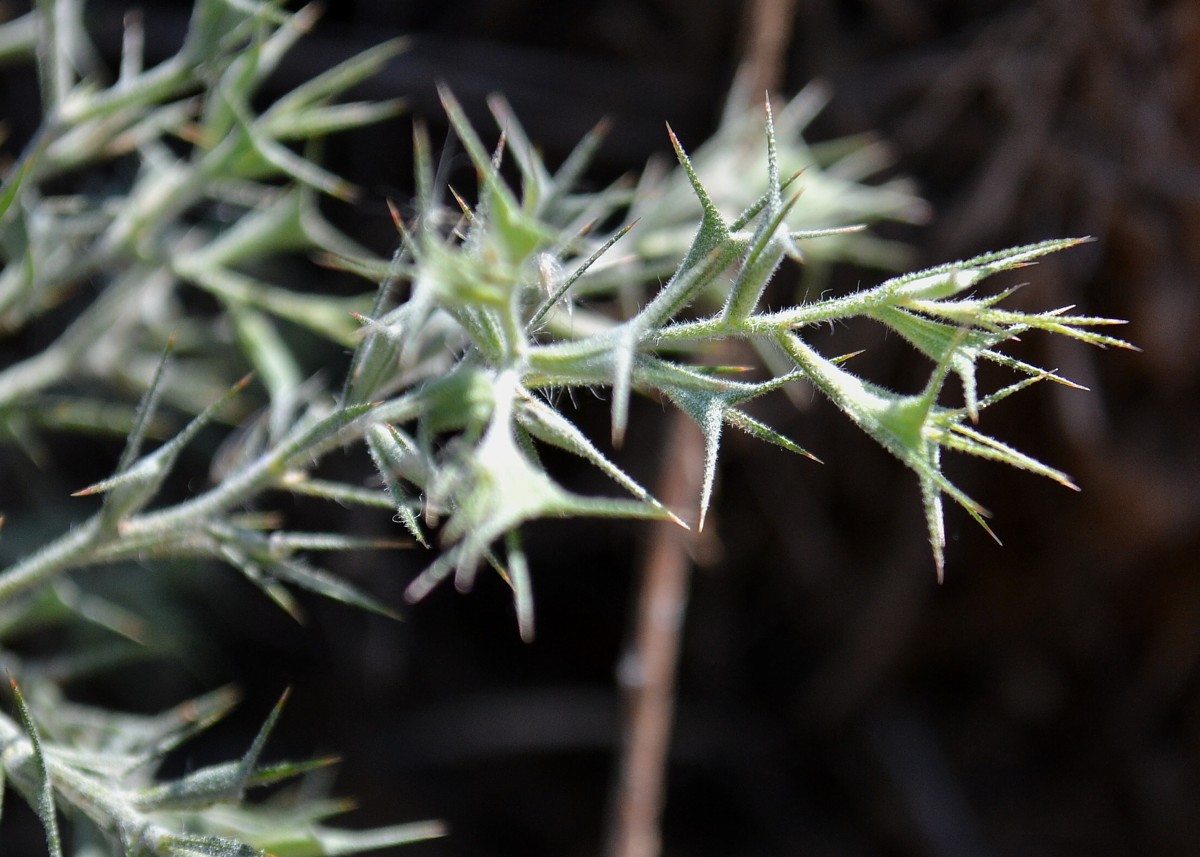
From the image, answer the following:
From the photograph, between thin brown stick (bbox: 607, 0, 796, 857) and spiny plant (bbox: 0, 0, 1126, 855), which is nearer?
spiny plant (bbox: 0, 0, 1126, 855)

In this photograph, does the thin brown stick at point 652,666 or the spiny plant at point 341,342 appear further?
the thin brown stick at point 652,666

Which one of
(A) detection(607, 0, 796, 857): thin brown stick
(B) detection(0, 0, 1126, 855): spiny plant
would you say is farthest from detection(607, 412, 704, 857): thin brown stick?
(B) detection(0, 0, 1126, 855): spiny plant

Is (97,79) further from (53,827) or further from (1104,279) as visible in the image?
(1104,279)

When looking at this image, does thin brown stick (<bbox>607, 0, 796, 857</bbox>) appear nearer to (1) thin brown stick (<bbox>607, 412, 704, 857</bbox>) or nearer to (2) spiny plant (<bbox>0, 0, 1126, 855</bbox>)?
(1) thin brown stick (<bbox>607, 412, 704, 857</bbox>)

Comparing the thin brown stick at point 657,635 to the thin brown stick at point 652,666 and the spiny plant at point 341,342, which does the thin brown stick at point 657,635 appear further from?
the spiny plant at point 341,342

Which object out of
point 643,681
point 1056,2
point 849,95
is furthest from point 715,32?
point 643,681

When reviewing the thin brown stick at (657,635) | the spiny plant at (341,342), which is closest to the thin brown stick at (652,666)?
the thin brown stick at (657,635)
